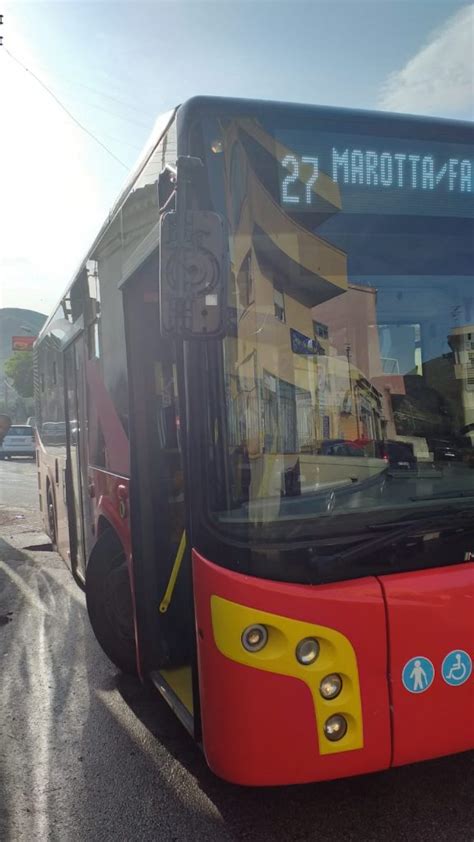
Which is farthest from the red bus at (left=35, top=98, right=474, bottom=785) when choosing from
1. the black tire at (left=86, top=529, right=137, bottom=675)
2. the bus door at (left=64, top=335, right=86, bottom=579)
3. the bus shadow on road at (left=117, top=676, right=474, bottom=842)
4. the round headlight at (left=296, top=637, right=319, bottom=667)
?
the bus door at (left=64, top=335, right=86, bottom=579)

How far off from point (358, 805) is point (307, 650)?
3.23ft

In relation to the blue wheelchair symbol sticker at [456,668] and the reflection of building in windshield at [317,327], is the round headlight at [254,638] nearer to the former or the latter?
the reflection of building in windshield at [317,327]

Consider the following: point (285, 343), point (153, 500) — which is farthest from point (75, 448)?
point (285, 343)

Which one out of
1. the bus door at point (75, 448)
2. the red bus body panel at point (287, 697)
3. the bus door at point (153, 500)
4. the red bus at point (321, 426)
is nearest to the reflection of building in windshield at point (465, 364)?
the red bus at point (321, 426)

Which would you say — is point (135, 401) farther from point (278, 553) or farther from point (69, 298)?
point (69, 298)

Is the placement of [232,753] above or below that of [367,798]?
above

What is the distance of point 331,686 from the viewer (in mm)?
2457

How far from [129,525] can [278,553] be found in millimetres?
1526

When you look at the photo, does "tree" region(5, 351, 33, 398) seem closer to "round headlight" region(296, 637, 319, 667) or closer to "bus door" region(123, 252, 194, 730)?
"bus door" region(123, 252, 194, 730)

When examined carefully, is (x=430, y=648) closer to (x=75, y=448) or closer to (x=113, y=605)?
(x=113, y=605)

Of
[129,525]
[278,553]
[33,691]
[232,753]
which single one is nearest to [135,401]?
[129,525]

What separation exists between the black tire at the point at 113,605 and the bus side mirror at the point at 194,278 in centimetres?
241

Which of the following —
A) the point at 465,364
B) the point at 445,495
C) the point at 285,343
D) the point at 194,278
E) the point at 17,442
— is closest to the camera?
the point at 194,278

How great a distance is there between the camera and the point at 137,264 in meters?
3.46
